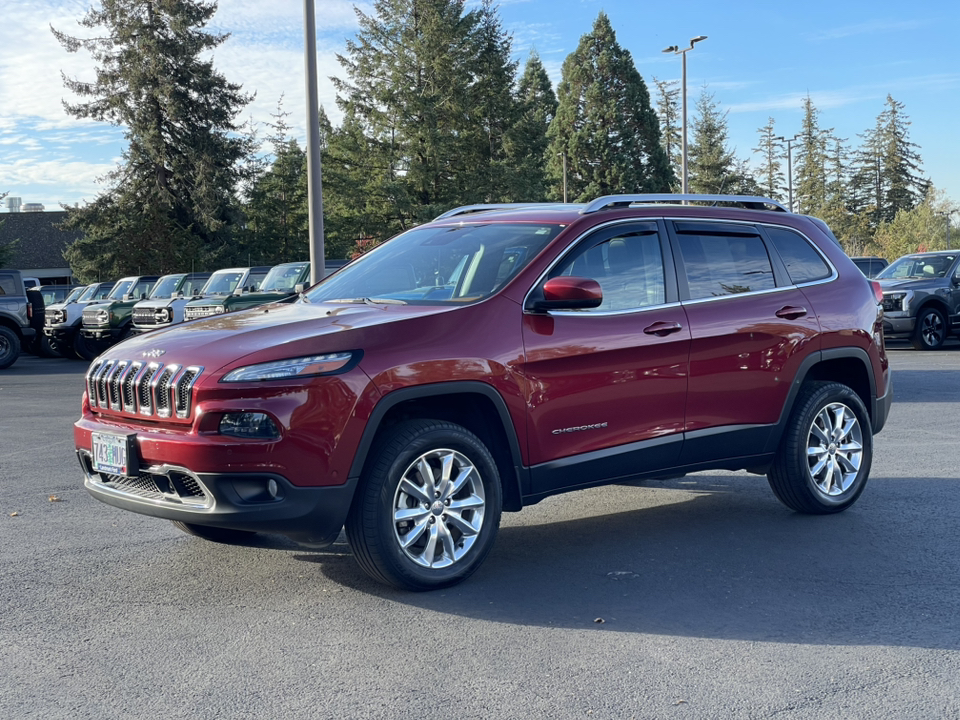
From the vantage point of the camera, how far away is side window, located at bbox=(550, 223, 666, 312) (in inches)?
223

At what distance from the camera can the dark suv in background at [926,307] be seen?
19.7 metres

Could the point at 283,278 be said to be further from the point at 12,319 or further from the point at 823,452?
the point at 823,452

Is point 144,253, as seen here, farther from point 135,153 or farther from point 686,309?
point 686,309

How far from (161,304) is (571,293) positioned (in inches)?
739

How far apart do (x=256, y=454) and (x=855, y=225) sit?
73.2m

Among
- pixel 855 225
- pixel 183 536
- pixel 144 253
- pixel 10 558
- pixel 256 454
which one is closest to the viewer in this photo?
pixel 256 454

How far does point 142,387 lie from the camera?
16.3 feet

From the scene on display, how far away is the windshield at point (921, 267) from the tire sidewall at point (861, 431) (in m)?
14.7

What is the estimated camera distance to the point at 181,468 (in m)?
4.69

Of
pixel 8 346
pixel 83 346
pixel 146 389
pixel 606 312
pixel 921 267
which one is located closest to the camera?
pixel 146 389

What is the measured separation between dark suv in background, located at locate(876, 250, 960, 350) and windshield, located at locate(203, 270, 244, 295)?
42.6 ft

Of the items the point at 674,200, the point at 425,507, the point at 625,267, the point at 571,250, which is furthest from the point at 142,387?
the point at 674,200

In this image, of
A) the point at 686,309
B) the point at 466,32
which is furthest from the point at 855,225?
the point at 686,309

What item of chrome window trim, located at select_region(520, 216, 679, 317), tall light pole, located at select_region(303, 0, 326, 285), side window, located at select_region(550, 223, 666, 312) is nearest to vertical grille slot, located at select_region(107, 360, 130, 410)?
chrome window trim, located at select_region(520, 216, 679, 317)
